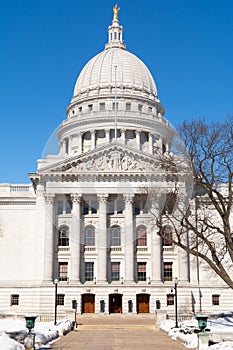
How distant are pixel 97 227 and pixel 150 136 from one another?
24949 millimetres

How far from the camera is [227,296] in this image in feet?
215

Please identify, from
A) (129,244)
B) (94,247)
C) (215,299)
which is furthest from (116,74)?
(215,299)

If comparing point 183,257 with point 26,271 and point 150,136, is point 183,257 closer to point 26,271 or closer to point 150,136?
point 26,271

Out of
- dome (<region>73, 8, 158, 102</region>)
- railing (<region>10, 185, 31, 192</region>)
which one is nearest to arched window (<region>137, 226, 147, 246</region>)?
railing (<region>10, 185, 31, 192</region>)

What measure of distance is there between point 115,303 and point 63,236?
37.2 ft

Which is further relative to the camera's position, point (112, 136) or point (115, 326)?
point (112, 136)

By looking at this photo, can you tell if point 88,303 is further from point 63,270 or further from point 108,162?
point 108,162

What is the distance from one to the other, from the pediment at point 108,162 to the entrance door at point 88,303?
1538 cm

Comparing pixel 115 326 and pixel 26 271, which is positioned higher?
Result: pixel 26 271

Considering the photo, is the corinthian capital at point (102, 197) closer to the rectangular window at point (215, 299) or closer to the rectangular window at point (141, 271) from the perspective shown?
the rectangular window at point (141, 271)

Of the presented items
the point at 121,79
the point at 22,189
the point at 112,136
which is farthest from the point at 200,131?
the point at 121,79

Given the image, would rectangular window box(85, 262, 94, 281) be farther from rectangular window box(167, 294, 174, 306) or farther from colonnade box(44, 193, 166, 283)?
rectangular window box(167, 294, 174, 306)

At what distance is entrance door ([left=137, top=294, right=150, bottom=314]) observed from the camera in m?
62.6

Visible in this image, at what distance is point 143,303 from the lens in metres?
62.8
